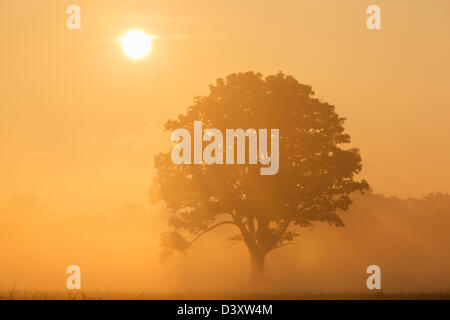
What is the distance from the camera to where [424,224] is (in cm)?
8775

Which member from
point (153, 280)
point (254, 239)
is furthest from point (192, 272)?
point (254, 239)

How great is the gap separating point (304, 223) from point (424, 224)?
176 ft

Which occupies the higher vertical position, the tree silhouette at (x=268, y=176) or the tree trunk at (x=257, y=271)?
the tree silhouette at (x=268, y=176)

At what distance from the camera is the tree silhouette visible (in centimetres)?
3950

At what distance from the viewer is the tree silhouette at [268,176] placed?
39500mm
